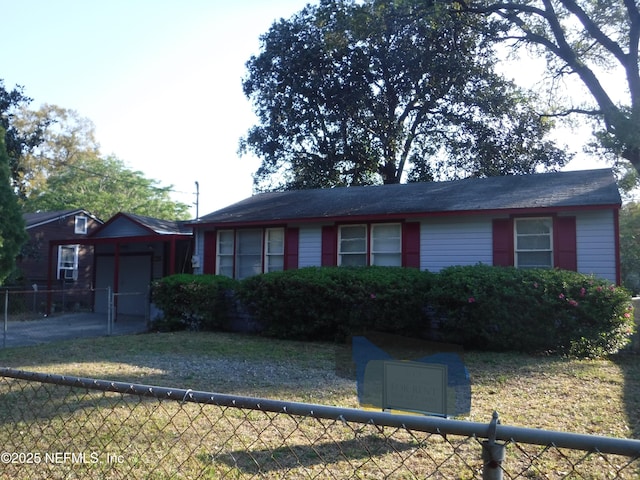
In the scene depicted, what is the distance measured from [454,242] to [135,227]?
10.6 metres

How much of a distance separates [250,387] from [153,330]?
780cm

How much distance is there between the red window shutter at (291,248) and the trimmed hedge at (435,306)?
62.5 inches

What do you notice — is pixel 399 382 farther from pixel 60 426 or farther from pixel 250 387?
pixel 250 387

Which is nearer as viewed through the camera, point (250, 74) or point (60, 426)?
point (60, 426)

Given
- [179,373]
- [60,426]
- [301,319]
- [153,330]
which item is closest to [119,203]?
[153,330]

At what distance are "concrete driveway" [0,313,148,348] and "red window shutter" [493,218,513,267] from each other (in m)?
9.24

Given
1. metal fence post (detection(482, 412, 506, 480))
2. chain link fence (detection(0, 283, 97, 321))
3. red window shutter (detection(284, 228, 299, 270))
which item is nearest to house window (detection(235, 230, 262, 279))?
red window shutter (detection(284, 228, 299, 270))

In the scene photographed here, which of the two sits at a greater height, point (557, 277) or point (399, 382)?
point (557, 277)

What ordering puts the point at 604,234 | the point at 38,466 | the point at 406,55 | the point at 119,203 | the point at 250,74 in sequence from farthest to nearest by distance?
the point at 119,203, the point at 250,74, the point at 406,55, the point at 604,234, the point at 38,466

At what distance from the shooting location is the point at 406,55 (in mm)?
24422

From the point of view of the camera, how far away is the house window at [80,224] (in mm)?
26514

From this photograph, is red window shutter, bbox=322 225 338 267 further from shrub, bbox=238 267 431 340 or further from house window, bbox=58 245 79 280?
house window, bbox=58 245 79 280

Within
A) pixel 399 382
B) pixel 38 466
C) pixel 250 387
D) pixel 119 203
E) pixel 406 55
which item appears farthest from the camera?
pixel 119 203

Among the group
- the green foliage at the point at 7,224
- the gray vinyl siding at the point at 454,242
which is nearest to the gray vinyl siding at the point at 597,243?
the gray vinyl siding at the point at 454,242
